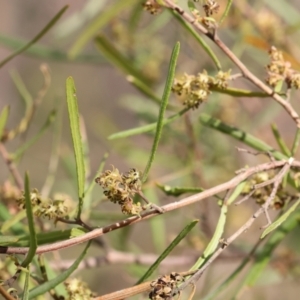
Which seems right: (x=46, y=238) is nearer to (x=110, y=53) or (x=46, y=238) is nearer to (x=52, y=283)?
(x=52, y=283)

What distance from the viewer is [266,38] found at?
0.88 m

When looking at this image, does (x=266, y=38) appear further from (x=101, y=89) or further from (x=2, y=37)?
(x=101, y=89)

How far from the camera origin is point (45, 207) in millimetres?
428

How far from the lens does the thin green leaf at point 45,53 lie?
79 cm

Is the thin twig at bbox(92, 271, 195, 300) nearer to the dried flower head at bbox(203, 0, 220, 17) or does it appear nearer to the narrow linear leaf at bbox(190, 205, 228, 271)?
the narrow linear leaf at bbox(190, 205, 228, 271)

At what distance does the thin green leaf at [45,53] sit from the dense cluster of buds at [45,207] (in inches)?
16.1

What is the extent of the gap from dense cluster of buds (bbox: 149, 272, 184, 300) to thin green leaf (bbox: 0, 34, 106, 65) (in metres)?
0.52

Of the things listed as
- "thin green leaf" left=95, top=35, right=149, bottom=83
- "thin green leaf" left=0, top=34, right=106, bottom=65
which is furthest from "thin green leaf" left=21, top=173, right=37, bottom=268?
"thin green leaf" left=0, top=34, right=106, bottom=65

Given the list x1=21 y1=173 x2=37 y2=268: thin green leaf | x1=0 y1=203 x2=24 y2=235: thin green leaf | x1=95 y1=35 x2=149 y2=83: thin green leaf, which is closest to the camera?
x1=21 y1=173 x2=37 y2=268: thin green leaf

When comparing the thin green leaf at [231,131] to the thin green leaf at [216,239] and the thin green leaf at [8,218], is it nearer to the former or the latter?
the thin green leaf at [216,239]

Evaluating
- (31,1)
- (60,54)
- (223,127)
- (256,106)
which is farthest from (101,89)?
(223,127)

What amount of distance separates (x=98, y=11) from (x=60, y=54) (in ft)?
0.63

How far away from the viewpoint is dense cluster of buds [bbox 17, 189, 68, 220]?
0.43 m

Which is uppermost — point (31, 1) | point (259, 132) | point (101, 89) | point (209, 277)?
point (31, 1)
